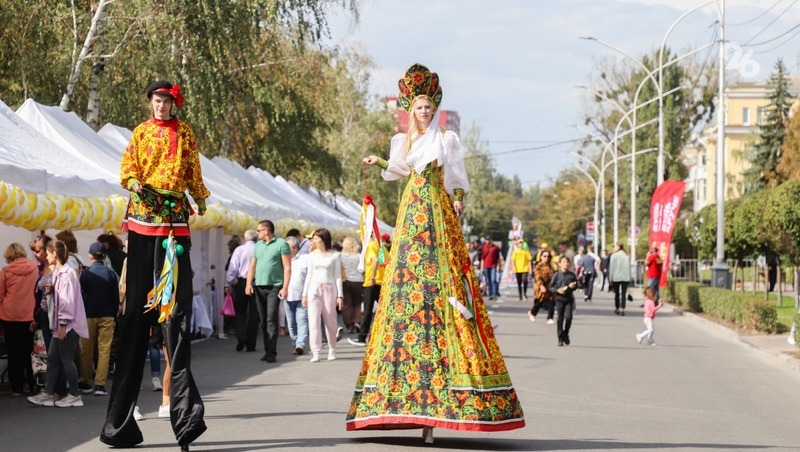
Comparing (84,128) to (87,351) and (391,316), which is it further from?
(391,316)

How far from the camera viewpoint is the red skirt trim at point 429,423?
8.62m

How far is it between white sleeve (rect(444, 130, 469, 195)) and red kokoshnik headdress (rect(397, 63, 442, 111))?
30cm

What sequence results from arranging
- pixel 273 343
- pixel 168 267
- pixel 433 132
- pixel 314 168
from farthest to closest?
pixel 314 168, pixel 273 343, pixel 433 132, pixel 168 267

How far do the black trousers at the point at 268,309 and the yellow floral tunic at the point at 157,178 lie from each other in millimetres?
9078

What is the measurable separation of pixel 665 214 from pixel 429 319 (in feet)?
89.4

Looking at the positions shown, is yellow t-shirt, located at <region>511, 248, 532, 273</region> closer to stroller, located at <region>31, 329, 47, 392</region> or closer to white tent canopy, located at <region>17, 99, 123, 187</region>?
white tent canopy, located at <region>17, 99, 123, 187</region>

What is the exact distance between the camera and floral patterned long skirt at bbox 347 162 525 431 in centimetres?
876

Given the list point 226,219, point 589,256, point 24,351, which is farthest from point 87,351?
point 589,256

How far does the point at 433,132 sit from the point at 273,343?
9.01 metres

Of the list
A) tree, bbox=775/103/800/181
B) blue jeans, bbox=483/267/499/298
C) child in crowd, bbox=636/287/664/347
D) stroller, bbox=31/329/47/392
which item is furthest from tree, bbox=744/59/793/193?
stroller, bbox=31/329/47/392

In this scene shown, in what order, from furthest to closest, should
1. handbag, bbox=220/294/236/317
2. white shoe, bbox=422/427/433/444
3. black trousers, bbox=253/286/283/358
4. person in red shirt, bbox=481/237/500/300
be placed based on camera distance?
1. person in red shirt, bbox=481/237/500/300
2. handbag, bbox=220/294/236/317
3. black trousers, bbox=253/286/283/358
4. white shoe, bbox=422/427/433/444

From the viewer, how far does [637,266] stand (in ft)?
199

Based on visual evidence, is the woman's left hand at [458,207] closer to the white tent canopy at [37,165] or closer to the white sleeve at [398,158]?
the white sleeve at [398,158]

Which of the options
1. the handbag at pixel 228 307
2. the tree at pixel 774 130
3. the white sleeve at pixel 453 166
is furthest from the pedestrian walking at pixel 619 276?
the tree at pixel 774 130
